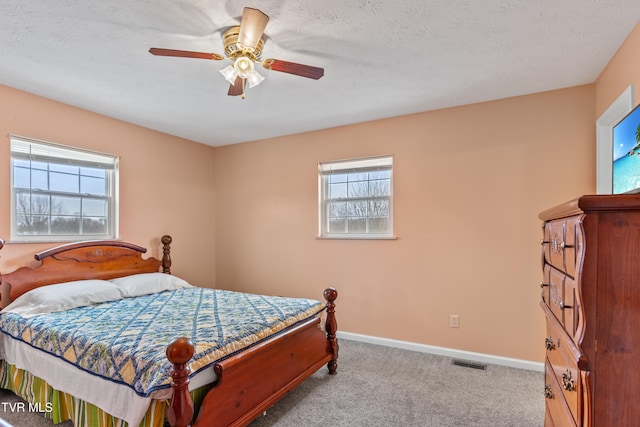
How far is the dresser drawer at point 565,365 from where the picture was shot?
3.61 feet

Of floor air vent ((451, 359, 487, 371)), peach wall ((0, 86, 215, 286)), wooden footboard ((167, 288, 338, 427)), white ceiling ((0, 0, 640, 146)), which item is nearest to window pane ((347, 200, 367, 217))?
white ceiling ((0, 0, 640, 146))

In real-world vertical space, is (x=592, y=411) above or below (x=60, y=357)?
above

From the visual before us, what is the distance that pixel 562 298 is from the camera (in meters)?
1.29

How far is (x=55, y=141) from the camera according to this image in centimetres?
303

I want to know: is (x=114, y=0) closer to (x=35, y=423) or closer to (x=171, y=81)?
(x=171, y=81)

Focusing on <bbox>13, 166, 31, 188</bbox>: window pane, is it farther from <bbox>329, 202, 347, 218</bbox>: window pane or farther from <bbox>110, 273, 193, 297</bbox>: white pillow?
<bbox>329, 202, 347, 218</bbox>: window pane

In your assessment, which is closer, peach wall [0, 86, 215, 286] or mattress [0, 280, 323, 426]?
mattress [0, 280, 323, 426]

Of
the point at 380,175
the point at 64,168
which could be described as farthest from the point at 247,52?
the point at 64,168

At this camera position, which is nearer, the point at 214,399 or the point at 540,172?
the point at 214,399

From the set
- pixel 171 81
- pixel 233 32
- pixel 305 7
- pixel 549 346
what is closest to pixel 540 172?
pixel 549 346

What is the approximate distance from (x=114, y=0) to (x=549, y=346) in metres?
2.84

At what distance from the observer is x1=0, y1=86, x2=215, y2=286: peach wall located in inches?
109

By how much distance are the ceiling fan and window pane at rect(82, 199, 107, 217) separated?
2.21 m

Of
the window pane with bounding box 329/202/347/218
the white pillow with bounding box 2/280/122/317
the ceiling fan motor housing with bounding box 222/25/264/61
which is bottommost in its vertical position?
the white pillow with bounding box 2/280/122/317
